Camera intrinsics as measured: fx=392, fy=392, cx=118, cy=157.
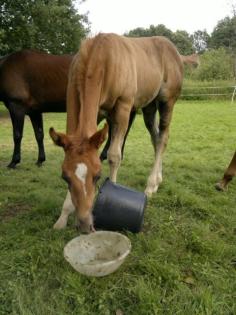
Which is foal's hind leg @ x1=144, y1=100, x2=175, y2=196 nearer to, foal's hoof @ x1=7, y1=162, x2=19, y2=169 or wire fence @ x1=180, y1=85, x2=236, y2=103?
foal's hoof @ x1=7, y1=162, x2=19, y2=169

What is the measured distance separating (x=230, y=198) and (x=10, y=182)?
8.97 feet

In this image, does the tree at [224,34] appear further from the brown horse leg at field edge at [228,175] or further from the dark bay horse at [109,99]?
the brown horse leg at field edge at [228,175]

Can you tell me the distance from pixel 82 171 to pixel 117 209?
2.22ft

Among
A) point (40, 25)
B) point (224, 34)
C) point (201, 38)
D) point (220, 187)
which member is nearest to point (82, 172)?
point (220, 187)

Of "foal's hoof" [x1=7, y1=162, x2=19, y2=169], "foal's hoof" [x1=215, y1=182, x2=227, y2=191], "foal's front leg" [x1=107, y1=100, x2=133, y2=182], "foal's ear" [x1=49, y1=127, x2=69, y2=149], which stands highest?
"foal's ear" [x1=49, y1=127, x2=69, y2=149]

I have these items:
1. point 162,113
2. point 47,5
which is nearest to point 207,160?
point 162,113

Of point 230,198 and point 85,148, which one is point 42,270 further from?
point 230,198

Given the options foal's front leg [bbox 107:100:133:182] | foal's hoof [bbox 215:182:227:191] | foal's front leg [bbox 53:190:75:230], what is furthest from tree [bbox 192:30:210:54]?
foal's front leg [bbox 53:190:75:230]

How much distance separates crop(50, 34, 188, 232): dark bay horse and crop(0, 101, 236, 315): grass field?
349 millimetres

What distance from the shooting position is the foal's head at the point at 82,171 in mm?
2654

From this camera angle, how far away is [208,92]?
24453mm

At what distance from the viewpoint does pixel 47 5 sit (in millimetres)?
16344

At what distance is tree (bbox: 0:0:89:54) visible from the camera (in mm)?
15883

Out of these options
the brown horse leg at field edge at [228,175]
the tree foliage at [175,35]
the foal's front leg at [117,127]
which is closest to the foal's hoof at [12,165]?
the foal's front leg at [117,127]
